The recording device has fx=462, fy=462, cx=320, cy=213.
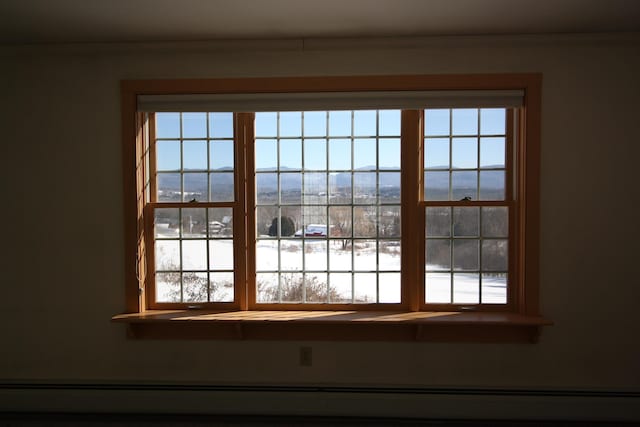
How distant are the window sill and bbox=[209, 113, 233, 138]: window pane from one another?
1264 mm

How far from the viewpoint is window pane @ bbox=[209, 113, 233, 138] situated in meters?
3.28

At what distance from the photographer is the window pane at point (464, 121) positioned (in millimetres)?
3180

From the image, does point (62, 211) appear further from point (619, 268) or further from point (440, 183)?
point (619, 268)

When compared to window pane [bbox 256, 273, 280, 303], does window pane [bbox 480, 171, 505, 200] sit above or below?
above

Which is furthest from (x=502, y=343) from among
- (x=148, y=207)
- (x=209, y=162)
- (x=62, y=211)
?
(x=62, y=211)

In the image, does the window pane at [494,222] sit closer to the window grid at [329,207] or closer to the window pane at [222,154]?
the window grid at [329,207]

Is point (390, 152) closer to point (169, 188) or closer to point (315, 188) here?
point (315, 188)

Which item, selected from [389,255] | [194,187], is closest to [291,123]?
[194,187]

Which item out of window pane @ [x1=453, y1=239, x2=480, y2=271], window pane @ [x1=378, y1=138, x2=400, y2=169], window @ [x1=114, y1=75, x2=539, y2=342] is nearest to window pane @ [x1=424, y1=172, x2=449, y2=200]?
window @ [x1=114, y1=75, x2=539, y2=342]

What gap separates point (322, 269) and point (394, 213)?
2.13 feet

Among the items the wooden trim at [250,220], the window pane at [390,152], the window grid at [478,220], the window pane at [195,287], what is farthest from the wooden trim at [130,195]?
the window grid at [478,220]

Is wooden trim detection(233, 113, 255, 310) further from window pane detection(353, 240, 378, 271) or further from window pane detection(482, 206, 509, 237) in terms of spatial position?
window pane detection(482, 206, 509, 237)
